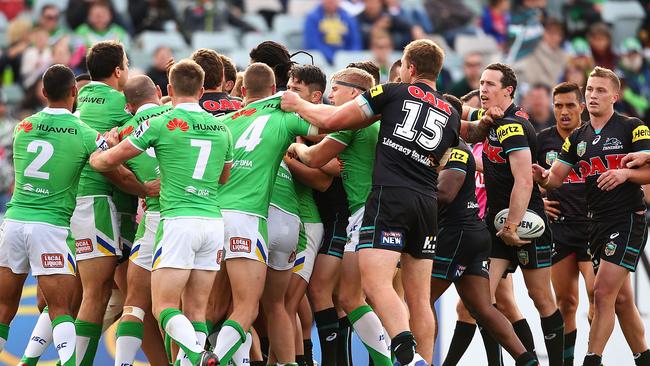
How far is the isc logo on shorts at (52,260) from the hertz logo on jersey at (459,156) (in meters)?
3.49

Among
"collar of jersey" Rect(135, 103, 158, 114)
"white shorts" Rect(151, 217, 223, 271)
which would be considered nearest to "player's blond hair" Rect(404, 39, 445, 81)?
"white shorts" Rect(151, 217, 223, 271)

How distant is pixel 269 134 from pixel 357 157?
809 mm

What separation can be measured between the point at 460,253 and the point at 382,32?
30.9 ft

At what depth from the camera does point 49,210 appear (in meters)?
8.84

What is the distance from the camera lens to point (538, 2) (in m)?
19.4

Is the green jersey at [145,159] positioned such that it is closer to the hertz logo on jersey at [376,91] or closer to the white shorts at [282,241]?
the white shorts at [282,241]

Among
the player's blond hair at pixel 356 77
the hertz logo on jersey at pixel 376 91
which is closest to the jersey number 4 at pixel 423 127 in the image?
the hertz logo on jersey at pixel 376 91

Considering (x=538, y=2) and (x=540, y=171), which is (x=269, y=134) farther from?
(x=538, y=2)

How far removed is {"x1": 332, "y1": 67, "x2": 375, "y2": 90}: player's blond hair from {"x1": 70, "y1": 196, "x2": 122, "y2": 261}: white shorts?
7.65 ft

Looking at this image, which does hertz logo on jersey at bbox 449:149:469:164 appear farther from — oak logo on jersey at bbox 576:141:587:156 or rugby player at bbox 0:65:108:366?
rugby player at bbox 0:65:108:366

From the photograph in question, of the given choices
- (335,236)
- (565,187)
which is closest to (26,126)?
(335,236)

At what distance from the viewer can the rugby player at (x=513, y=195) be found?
971 centimetres

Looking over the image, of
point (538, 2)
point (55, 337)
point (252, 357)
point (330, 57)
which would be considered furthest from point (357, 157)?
point (538, 2)

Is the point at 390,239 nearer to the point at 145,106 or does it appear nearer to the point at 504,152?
the point at 504,152
